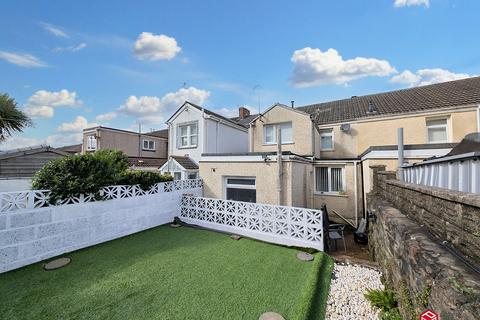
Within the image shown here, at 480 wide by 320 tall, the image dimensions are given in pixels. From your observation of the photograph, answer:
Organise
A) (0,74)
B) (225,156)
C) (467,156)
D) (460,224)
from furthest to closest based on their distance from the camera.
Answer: (225,156)
(0,74)
(467,156)
(460,224)

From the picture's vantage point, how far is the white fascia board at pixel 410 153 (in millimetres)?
8891

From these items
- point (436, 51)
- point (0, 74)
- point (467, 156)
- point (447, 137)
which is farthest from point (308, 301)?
point (0, 74)

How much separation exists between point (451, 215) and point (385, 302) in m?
2.81

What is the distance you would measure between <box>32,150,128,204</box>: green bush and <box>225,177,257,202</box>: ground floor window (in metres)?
5.48

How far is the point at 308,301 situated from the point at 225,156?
26.1 ft

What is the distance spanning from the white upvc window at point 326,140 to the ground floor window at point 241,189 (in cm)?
745

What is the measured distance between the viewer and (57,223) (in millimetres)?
6594

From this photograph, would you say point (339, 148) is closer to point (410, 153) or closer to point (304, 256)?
point (410, 153)

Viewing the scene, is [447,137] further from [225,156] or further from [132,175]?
[132,175]

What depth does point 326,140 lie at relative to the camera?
14.9 metres

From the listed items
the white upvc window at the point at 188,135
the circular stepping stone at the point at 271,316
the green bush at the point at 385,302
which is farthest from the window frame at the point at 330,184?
the circular stepping stone at the point at 271,316

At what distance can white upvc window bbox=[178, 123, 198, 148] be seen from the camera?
47.1ft

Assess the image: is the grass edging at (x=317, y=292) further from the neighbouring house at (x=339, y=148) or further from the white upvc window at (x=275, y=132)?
the white upvc window at (x=275, y=132)

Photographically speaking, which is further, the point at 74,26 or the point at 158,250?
the point at 74,26
